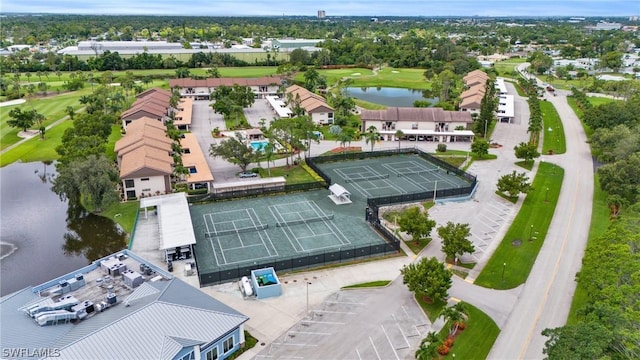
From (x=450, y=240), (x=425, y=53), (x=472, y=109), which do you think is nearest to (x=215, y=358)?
(x=450, y=240)

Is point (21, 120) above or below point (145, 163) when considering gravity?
above

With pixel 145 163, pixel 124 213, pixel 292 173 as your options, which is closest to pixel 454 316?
pixel 292 173

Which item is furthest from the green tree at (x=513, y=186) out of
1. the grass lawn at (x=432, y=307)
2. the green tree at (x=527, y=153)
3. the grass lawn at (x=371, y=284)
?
the grass lawn at (x=432, y=307)

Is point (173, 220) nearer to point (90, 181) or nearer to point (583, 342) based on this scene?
point (90, 181)

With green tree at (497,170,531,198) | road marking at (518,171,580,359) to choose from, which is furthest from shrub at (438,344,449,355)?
green tree at (497,170,531,198)

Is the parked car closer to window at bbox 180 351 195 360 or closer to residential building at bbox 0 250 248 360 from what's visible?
residential building at bbox 0 250 248 360

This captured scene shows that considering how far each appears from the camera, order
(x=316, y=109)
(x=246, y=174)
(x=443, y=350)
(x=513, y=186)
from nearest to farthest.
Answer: (x=443, y=350) → (x=513, y=186) → (x=246, y=174) → (x=316, y=109)
